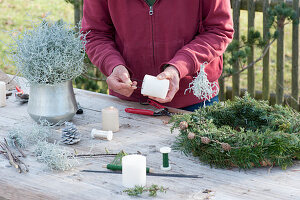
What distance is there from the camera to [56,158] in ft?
5.16

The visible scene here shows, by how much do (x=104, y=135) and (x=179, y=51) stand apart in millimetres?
569

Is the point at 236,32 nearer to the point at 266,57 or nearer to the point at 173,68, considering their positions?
the point at 266,57

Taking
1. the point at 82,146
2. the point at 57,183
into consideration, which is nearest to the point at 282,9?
the point at 82,146

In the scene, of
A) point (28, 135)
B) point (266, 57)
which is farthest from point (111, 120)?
point (266, 57)

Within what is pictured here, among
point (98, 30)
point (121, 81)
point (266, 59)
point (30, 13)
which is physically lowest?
point (266, 59)

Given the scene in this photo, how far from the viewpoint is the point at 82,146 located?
5.89 feet

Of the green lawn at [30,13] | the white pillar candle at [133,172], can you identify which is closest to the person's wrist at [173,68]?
the white pillar candle at [133,172]

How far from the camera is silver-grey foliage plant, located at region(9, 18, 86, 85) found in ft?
6.05

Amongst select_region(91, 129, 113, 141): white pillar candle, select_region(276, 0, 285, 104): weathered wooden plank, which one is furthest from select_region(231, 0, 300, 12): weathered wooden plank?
select_region(91, 129, 113, 141): white pillar candle

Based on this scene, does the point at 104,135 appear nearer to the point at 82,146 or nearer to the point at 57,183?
the point at 82,146

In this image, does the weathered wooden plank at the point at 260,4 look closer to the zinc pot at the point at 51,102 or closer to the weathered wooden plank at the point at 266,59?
the weathered wooden plank at the point at 266,59

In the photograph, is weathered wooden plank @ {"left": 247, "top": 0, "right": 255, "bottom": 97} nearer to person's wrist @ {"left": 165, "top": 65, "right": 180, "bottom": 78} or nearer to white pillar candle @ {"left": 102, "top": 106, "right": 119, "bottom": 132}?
person's wrist @ {"left": 165, "top": 65, "right": 180, "bottom": 78}

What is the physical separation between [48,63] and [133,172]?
667 millimetres

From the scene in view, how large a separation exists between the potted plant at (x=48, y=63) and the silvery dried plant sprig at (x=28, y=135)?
0.10 m
